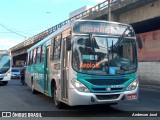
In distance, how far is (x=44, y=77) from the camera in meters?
15.7

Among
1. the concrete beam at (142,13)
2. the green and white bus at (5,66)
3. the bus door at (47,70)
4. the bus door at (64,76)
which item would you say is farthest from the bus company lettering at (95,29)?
the green and white bus at (5,66)

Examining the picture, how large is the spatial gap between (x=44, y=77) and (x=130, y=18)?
16.9m

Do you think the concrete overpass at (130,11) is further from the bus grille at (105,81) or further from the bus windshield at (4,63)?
the bus grille at (105,81)

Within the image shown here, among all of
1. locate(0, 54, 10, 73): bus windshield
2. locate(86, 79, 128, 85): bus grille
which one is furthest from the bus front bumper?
locate(0, 54, 10, 73): bus windshield

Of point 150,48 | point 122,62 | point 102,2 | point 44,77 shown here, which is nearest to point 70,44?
point 122,62

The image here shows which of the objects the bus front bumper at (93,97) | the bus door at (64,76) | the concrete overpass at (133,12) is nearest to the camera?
the bus front bumper at (93,97)

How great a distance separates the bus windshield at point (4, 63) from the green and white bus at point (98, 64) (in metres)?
18.3

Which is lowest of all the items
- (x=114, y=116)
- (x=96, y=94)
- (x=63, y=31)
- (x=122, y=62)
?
(x=114, y=116)

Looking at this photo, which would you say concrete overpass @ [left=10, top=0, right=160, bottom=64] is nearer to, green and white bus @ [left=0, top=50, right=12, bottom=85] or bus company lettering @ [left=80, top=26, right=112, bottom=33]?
green and white bus @ [left=0, top=50, right=12, bottom=85]

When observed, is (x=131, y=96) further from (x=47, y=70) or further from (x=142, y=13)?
(x=142, y=13)

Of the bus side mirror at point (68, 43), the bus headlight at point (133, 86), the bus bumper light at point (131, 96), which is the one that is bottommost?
the bus bumper light at point (131, 96)

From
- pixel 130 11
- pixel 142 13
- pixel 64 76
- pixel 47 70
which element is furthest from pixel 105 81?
pixel 130 11

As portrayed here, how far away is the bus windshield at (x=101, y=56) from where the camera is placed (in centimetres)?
1088

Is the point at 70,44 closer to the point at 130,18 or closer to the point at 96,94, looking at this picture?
the point at 96,94
